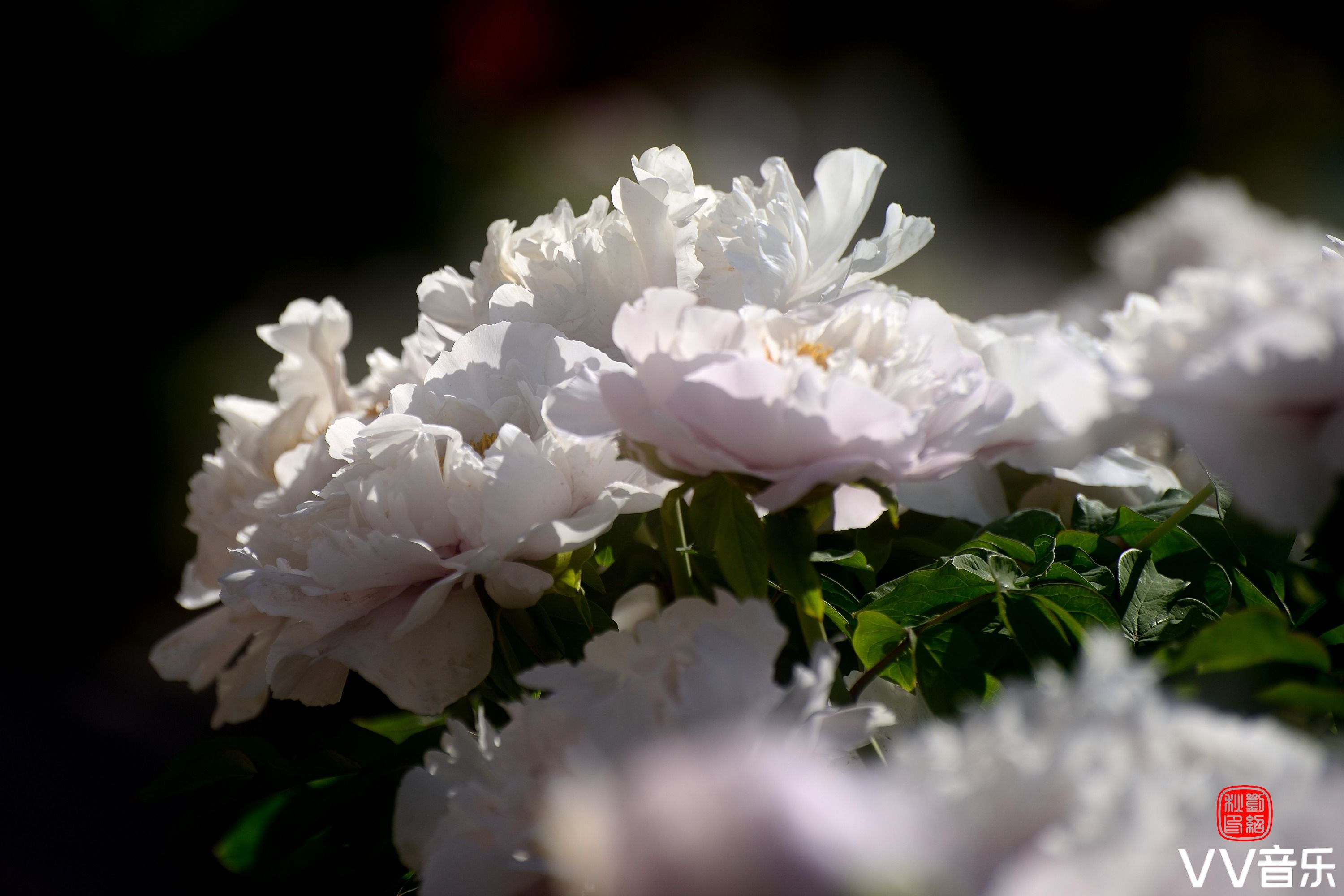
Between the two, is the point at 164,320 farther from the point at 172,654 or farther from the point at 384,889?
the point at 384,889

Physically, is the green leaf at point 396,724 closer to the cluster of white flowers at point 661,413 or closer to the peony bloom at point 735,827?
the cluster of white flowers at point 661,413

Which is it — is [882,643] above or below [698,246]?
below

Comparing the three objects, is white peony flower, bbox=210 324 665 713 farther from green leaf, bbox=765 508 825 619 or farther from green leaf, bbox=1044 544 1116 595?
green leaf, bbox=1044 544 1116 595

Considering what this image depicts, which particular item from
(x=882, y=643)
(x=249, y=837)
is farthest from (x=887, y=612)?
(x=249, y=837)

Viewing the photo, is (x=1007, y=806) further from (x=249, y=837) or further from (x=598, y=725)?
(x=249, y=837)

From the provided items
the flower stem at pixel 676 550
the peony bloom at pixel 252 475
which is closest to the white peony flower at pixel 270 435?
the peony bloom at pixel 252 475

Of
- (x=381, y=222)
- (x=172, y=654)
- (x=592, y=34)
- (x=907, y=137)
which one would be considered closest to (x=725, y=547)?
(x=172, y=654)

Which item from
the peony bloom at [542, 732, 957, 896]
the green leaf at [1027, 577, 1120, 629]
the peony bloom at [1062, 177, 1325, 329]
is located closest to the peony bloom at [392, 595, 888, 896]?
the peony bloom at [542, 732, 957, 896]

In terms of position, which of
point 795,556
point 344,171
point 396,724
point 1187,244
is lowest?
point 1187,244
